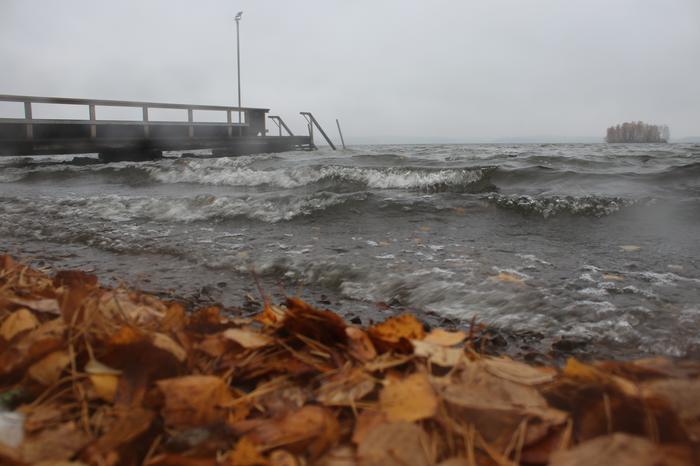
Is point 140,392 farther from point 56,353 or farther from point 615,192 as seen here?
point 615,192

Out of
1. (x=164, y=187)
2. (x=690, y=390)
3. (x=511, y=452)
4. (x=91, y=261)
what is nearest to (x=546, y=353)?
(x=690, y=390)

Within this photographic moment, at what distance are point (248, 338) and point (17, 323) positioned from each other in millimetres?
566

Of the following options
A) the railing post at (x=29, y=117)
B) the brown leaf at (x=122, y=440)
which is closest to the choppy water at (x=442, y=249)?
the brown leaf at (x=122, y=440)

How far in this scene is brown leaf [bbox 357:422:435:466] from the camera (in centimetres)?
68

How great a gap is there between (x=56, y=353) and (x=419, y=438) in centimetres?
77

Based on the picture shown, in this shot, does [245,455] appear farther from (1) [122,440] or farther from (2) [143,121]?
(2) [143,121]

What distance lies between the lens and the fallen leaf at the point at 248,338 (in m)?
1.06

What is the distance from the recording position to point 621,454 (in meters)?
0.62

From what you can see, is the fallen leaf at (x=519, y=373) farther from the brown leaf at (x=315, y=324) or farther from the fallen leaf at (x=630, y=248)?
the fallen leaf at (x=630, y=248)

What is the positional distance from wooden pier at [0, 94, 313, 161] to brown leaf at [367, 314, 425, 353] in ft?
52.7

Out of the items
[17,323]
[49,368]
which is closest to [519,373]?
[49,368]

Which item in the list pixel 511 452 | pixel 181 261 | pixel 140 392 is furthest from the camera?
pixel 181 261

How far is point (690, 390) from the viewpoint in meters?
0.75

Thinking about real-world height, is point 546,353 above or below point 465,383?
below
